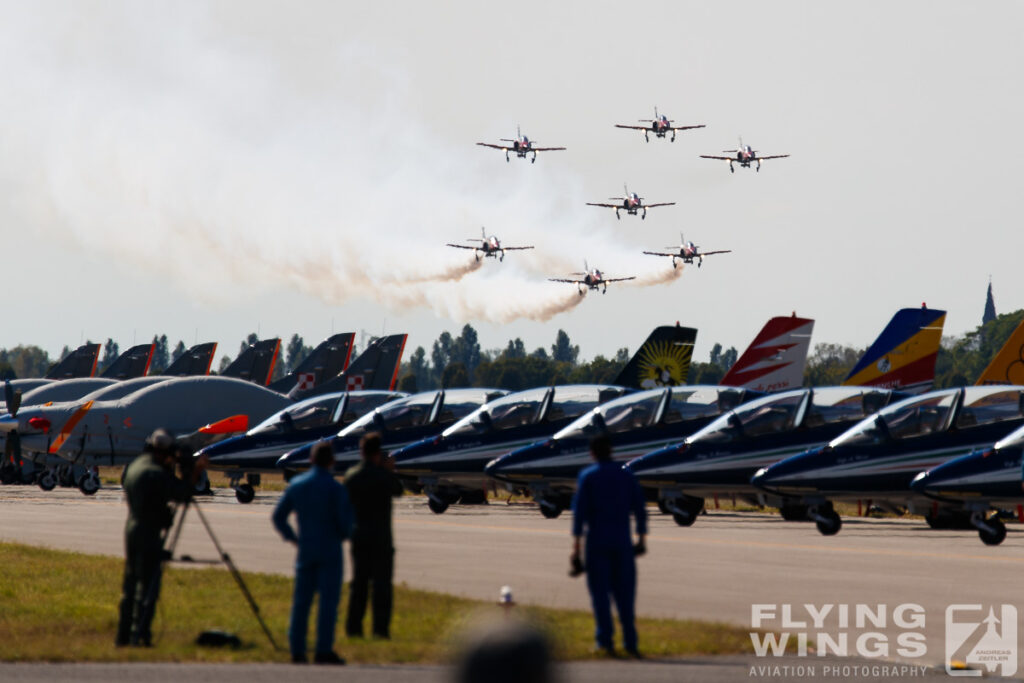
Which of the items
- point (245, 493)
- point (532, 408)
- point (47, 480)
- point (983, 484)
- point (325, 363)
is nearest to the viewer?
point (983, 484)

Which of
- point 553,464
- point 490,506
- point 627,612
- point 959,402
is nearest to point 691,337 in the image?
point 490,506

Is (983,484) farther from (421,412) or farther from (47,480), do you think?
(47,480)

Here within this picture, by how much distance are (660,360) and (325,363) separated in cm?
1983

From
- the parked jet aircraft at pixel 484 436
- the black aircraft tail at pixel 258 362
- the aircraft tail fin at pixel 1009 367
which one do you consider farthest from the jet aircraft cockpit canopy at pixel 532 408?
the black aircraft tail at pixel 258 362

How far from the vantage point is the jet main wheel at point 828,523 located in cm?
2545

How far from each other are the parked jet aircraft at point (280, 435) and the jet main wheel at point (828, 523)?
15.6m

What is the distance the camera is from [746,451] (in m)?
28.7

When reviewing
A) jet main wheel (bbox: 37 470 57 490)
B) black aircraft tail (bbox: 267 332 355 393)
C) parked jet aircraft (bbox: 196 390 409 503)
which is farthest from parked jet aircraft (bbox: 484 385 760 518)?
black aircraft tail (bbox: 267 332 355 393)

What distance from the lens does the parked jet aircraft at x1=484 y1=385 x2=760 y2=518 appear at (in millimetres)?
30562

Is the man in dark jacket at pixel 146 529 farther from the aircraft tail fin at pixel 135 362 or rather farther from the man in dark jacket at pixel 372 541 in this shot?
the aircraft tail fin at pixel 135 362

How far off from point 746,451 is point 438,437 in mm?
7934

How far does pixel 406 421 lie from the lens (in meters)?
36.3

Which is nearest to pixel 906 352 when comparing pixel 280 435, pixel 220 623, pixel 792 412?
pixel 792 412

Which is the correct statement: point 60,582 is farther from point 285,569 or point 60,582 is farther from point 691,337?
point 691,337
